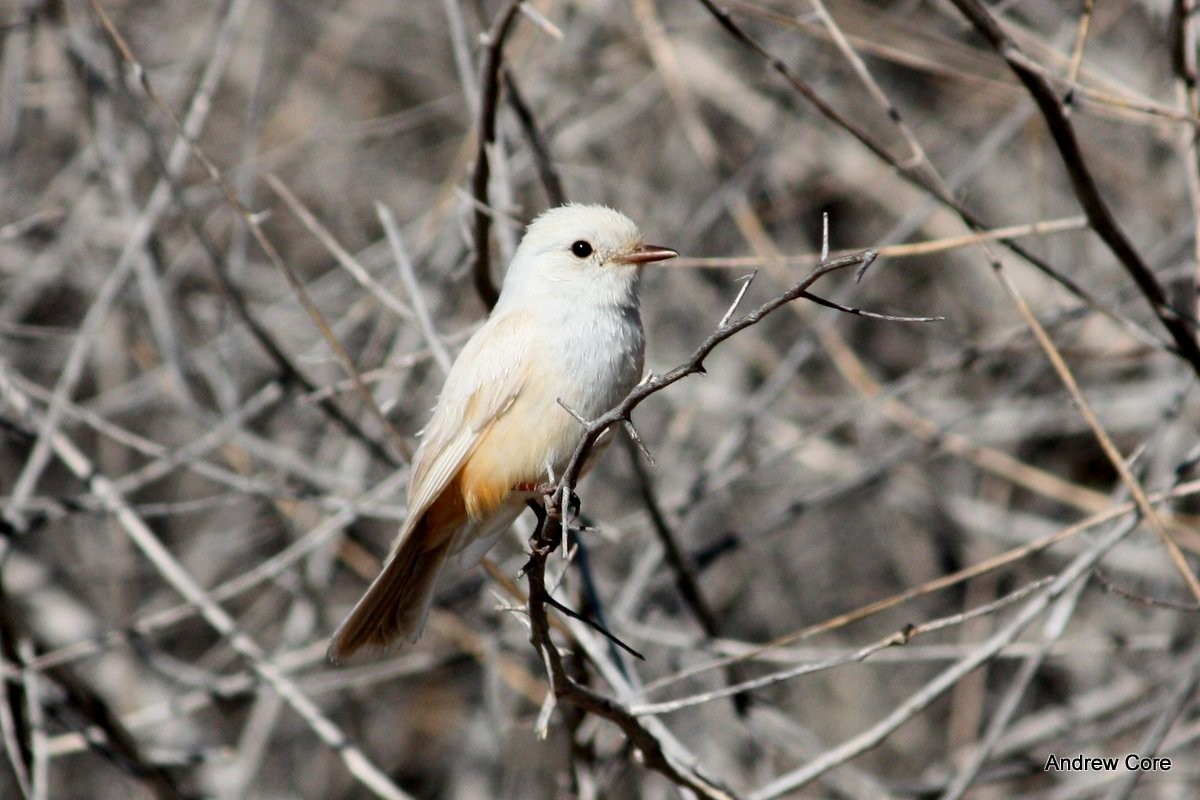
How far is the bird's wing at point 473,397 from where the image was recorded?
3867 mm

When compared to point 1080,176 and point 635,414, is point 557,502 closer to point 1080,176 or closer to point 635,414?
point 1080,176

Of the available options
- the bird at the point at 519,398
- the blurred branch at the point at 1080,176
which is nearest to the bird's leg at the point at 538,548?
the bird at the point at 519,398

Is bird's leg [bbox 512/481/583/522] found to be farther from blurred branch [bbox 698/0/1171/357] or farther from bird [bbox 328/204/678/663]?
blurred branch [bbox 698/0/1171/357]

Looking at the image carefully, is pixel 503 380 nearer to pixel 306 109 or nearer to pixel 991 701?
pixel 991 701

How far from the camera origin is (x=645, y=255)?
3.94 metres

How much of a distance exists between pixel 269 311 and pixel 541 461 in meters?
3.07

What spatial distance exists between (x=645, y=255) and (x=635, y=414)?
3896mm

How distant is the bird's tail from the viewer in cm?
377

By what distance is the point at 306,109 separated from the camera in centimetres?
877

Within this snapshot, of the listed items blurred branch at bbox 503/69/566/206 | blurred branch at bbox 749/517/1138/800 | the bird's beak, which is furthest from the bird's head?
blurred branch at bbox 749/517/1138/800

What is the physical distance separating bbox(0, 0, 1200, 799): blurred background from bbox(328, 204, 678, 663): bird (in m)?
0.36

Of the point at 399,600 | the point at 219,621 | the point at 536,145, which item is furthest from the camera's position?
the point at 219,621

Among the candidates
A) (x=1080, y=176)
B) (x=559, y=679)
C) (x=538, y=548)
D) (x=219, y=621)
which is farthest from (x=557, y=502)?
(x=219, y=621)

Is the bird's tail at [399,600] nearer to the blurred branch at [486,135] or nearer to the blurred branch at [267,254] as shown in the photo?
the blurred branch at [267,254]
